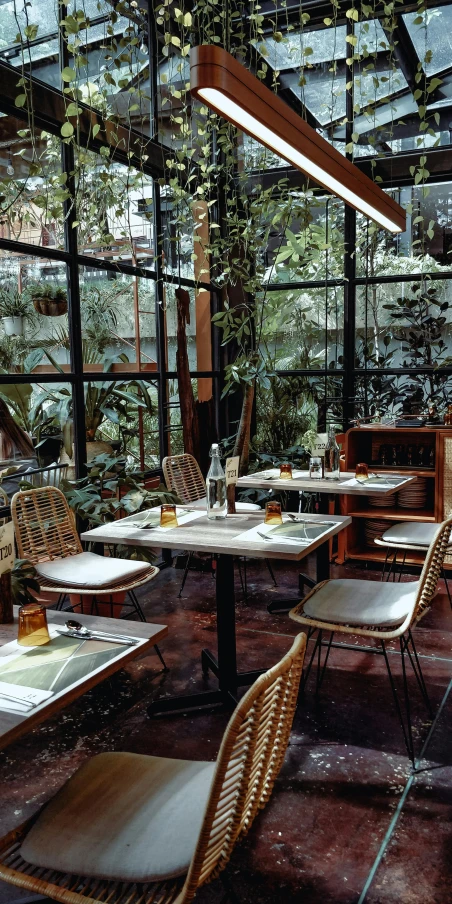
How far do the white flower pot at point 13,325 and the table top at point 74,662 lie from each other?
6.73ft

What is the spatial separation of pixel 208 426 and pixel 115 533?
2759mm

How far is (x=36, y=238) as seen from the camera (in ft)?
12.7

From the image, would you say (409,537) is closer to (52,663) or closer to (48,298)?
(48,298)

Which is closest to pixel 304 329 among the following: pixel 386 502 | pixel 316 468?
pixel 386 502

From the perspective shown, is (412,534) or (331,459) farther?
(331,459)

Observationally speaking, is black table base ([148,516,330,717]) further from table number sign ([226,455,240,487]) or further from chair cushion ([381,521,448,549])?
chair cushion ([381,521,448,549])

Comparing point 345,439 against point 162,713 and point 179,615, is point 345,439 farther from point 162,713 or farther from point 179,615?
point 162,713

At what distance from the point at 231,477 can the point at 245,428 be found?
2330mm

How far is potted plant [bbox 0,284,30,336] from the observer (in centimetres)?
372

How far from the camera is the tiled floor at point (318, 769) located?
208 cm

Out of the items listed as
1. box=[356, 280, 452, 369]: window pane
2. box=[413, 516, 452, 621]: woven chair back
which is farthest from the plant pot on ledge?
box=[356, 280, 452, 369]: window pane

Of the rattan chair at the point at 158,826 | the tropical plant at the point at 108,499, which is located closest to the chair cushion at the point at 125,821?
the rattan chair at the point at 158,826

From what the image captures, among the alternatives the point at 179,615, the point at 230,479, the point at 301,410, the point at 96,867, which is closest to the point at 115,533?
the point at 230,479

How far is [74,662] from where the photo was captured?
5.82ft
